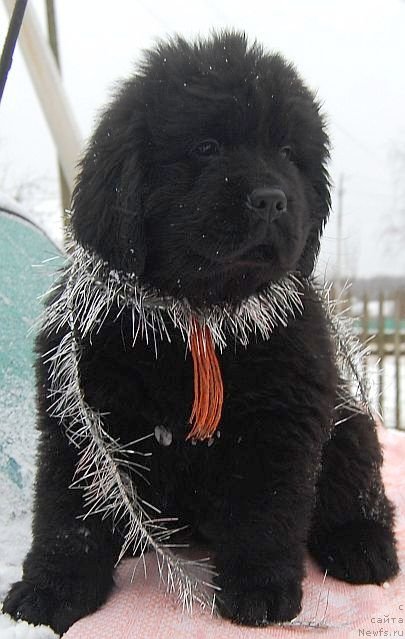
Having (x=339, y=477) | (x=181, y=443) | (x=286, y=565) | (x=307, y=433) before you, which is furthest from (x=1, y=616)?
(x=339, y=477)

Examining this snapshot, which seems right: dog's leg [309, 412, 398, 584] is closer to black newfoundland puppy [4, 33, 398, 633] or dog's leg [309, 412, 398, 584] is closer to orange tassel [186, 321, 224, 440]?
black newfoundland puppy [4, 33, 398, 633]

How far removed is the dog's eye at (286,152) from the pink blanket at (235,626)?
135 centimetres

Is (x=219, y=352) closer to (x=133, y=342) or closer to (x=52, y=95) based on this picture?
(x=133, y=342)

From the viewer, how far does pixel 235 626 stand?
1931 millimetres

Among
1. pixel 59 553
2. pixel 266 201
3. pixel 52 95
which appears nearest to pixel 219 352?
pixel 266 201

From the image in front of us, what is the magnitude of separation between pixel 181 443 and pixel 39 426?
486 millimetres

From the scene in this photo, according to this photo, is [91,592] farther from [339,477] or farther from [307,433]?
[339,477]

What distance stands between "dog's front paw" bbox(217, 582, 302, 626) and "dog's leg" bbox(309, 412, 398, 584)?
41 centimetres

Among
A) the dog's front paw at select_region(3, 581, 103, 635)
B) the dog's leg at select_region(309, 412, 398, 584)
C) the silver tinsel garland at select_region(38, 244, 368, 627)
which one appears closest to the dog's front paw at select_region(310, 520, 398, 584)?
the dog's leg at select_region(309, 412, 398, 584)

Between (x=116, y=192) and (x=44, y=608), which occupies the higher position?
(x=116, y=192)

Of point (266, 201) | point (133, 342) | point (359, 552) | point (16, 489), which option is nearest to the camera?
point (266, 201)

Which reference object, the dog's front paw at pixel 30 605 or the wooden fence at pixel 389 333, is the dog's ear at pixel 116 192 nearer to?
the dog's front paw at pixel 30 605

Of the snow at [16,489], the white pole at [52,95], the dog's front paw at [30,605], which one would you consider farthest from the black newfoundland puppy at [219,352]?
the white pole at [52,95]

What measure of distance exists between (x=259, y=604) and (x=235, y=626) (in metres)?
0.09
